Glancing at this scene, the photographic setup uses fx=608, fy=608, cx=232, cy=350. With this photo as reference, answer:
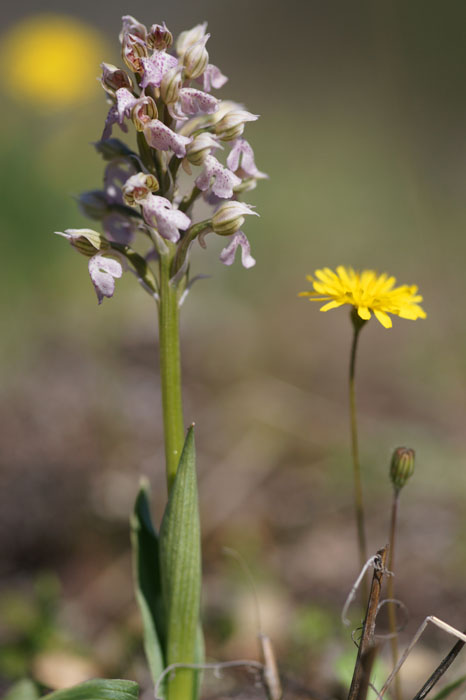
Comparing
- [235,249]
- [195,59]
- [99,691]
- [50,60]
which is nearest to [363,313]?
[235,249]

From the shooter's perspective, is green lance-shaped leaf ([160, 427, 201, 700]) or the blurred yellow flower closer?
green lance-shaped leaf ([160, 427, 201, 700])

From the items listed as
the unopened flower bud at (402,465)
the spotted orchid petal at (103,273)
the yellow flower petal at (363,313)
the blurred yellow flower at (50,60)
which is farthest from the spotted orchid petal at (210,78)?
the blurred yellow flower at (50,60)

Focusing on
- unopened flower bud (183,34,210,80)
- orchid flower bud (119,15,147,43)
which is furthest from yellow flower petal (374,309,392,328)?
orchid flower bud (119,15,147,43)

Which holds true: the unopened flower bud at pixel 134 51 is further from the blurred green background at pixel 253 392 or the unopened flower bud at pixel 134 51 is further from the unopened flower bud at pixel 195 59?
the blurred green background at pixel 253 392

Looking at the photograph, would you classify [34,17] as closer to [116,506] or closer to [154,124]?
[116,506]

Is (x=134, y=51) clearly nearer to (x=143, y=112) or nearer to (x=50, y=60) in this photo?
(x=143, y=112)

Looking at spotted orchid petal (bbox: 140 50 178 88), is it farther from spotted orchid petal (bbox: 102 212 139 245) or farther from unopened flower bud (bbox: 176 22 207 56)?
spotted orchid petal (bbox: 102 212 139 245)

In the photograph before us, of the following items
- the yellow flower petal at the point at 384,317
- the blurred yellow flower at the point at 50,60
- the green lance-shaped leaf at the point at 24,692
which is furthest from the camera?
the blurred yellow flower at the point at 50,60
